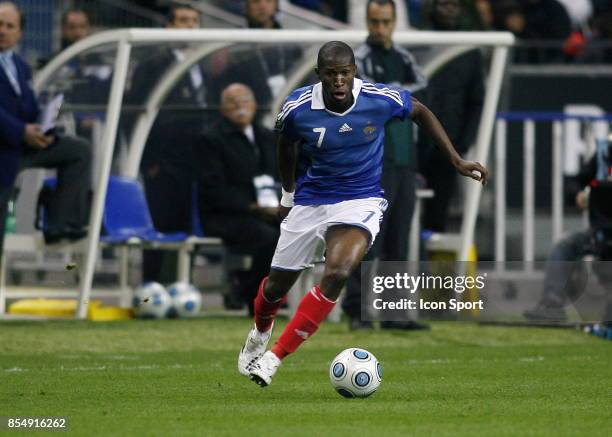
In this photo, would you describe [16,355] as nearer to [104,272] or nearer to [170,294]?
[170,294]

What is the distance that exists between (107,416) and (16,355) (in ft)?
12.9

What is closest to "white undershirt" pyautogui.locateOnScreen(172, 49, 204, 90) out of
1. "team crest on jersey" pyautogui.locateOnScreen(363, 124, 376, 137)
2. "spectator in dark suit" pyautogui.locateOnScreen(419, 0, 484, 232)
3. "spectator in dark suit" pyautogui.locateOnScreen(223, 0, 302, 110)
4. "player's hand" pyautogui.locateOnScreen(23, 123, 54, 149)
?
"spectator in dark suit" pyautogui.locateOnScreen(223, 0, 302, 110)

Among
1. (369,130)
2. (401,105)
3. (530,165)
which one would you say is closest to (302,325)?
(369,130)

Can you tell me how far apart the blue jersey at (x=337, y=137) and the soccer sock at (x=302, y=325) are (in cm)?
80

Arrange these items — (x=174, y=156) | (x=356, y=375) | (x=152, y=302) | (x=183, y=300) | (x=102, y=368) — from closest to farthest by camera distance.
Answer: (x=356, y=375), (x=102, y=368), (x=152, y=302), (x=183, y=300), (x=174, y=156)

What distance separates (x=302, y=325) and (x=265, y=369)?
358 millimetres

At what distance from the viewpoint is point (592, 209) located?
14680mm

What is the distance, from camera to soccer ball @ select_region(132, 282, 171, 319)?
1555cm

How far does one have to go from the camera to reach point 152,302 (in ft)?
51.0

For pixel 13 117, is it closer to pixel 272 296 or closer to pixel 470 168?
pixel 272 296

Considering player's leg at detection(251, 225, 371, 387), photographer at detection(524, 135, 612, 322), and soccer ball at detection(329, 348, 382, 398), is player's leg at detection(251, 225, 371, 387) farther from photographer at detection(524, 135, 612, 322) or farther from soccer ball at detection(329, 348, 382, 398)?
photographer at detection(524, 135, 612, 322)

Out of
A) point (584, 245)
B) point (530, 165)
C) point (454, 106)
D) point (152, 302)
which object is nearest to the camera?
point (584, 245)

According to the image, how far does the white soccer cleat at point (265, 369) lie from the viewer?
366 inches

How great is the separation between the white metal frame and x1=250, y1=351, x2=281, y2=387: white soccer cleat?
19.7ft
